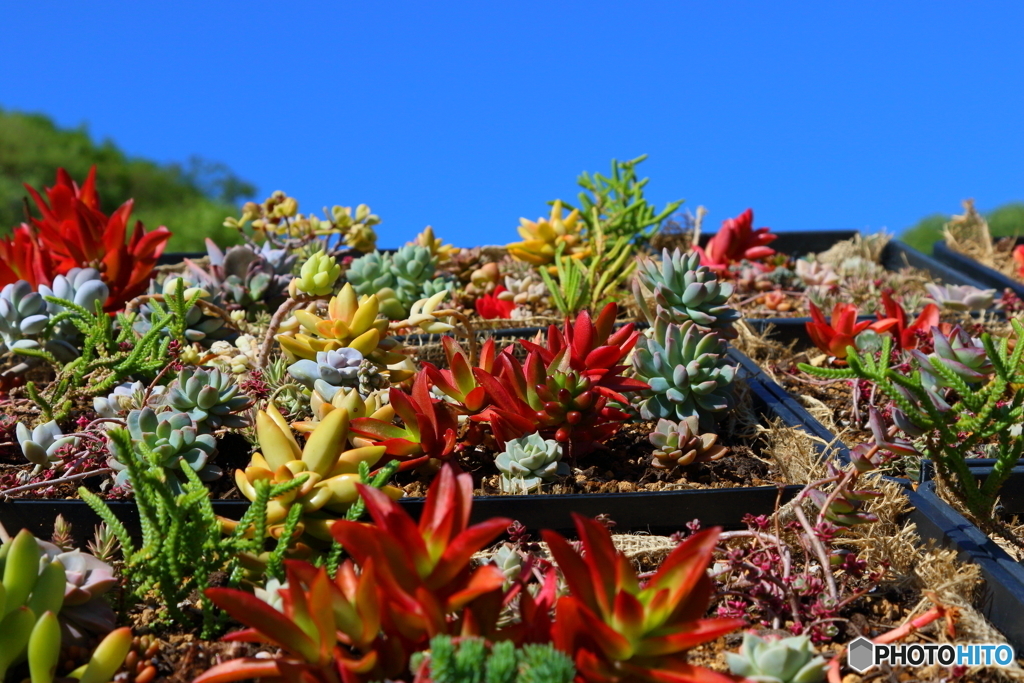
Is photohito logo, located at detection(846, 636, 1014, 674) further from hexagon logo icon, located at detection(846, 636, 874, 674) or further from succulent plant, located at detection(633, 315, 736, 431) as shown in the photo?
succulent plant, located at detection(633, 315, 736, 431)

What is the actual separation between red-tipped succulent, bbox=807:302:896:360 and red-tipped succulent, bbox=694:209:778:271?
34.4 inches

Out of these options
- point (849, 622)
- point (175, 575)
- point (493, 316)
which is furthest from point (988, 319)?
point (175, 575)

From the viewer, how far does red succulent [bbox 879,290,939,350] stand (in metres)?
2.08

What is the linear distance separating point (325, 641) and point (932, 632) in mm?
809

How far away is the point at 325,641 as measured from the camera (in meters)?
0.92

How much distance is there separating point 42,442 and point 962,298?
7.65 feet

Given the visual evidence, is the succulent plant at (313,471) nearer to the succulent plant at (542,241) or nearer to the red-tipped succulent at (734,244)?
the succulent plant at (542,241)

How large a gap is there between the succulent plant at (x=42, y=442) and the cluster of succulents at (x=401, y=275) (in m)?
0.95

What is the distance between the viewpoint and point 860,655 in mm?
1140

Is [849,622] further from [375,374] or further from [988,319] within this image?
[988,319]

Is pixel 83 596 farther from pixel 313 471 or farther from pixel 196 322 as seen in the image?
pixel 196 322

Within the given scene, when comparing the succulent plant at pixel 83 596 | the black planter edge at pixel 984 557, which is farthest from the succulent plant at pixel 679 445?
the succulent plant at pixel 83 596

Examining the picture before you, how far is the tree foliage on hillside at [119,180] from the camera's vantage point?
29.4 feet

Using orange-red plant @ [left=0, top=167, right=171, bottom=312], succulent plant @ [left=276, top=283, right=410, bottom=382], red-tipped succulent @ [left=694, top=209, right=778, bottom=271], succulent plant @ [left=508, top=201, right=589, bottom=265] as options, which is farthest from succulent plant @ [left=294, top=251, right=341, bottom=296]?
red-tipped succulent @ [left=694, top=209, right=778, bottom=271]
